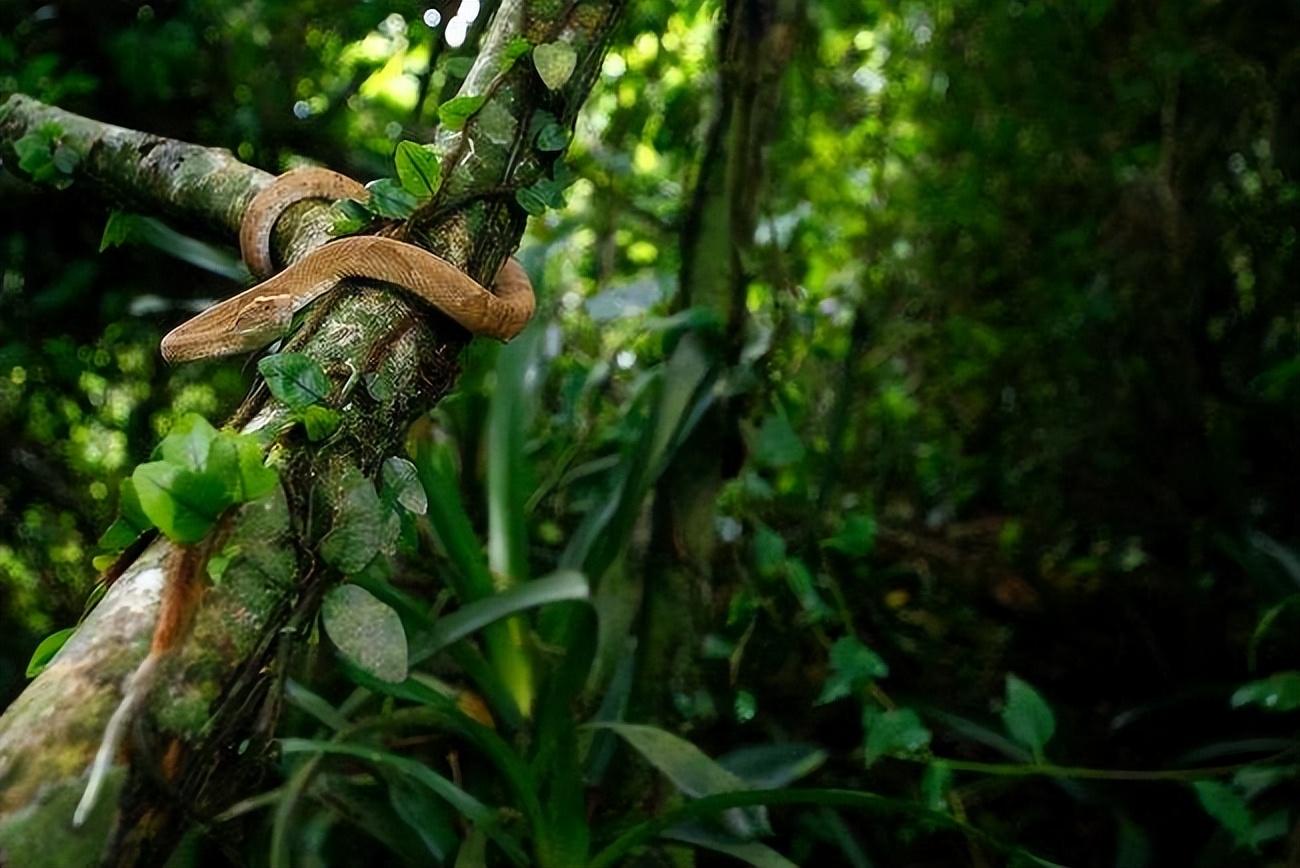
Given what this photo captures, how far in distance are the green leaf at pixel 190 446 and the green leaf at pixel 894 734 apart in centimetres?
88

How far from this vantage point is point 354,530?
0.63 metres

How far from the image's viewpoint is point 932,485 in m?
2.22

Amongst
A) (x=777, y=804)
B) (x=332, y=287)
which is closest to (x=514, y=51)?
(x=332, y=287)

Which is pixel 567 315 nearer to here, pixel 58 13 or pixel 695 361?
pixel 695 361

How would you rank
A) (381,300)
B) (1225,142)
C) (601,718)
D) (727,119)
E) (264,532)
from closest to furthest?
(264,532) < (381,300) < (601,718) < (727,119) < (1225,142)

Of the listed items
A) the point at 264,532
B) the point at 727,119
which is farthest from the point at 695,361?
the point at 264,532

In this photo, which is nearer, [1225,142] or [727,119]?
[727,119]

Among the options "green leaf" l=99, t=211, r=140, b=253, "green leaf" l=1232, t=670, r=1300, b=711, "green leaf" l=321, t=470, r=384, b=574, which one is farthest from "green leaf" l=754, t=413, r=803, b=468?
"green leaf" l=321, t=470, r=384, b=574

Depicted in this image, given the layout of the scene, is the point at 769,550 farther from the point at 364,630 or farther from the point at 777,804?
the point at 364,630

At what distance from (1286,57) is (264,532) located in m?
1.98

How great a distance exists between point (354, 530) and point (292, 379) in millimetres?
90

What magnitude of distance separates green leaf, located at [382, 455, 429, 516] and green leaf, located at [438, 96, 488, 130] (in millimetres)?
281

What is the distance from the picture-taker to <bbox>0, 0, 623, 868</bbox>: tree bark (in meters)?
0.50

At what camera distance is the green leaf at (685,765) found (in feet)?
3.94
